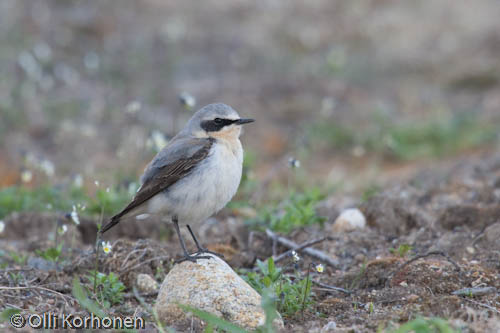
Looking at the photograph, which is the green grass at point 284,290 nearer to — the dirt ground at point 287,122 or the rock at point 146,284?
the dirt ground at point 287,122

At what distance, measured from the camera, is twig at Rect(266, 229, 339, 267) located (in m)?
5.82

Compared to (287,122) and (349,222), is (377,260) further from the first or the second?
(287,122)

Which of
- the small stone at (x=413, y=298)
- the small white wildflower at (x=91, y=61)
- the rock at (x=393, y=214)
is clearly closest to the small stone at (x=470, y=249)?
the rock at (x=393, y=214)

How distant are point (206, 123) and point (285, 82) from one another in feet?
24.4

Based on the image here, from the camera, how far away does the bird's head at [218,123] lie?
568cm

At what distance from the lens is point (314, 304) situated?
491 centimetres

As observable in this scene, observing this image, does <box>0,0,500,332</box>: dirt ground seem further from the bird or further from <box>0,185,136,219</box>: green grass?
the bird

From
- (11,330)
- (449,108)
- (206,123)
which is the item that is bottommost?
(449,108)

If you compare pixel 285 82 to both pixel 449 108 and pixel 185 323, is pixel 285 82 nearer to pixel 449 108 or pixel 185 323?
pixel 449 108

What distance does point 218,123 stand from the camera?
5699mm

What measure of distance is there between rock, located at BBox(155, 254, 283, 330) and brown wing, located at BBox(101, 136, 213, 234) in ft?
2.51

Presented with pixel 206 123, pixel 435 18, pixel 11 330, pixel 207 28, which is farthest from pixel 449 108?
pixel 11 330

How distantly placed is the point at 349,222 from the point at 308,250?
2.35 ft

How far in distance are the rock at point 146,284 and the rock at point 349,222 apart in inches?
76.1
